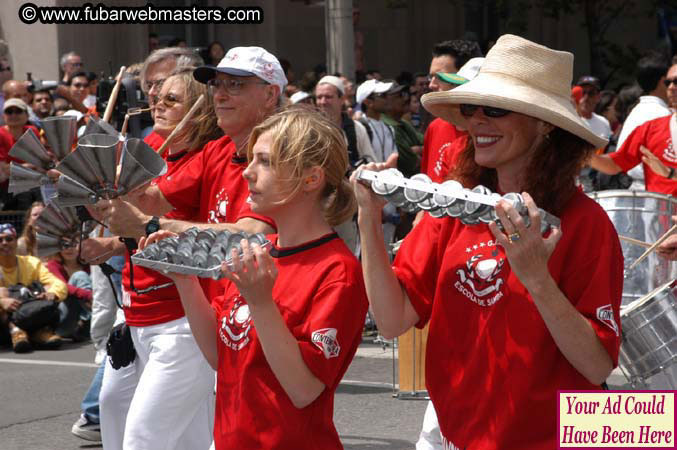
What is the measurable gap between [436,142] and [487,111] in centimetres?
373

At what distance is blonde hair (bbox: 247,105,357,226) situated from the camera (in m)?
3.54

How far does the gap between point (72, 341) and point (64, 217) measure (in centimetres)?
691

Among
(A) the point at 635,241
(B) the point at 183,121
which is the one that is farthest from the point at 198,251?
(A) the point at 635,241

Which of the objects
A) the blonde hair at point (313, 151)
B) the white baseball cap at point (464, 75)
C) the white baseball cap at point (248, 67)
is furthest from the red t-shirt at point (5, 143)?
the blonde hair at point (313, 151)

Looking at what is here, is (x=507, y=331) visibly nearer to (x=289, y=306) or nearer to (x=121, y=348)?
(x=289, y=306)

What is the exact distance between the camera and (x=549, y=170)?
3.26 meters

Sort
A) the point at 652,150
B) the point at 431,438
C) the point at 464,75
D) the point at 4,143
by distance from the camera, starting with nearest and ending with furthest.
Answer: the point at 431,438 < the point at 464,75 < the point at 652,150 < the point at 4,143

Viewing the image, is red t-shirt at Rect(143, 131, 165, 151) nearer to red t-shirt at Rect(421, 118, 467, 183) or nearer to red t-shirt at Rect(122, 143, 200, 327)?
red t-shirt at Rect(122, 143, 200, 327)

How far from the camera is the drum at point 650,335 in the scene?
15.2 ft

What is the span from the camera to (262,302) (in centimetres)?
319

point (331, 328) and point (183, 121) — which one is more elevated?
point (183, 121)

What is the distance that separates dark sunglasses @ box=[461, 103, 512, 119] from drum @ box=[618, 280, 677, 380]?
5.38 feet

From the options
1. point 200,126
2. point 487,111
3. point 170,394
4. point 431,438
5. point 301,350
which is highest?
point 487,111

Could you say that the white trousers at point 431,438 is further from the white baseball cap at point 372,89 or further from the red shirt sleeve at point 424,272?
the white baseball cap at point 372,89
